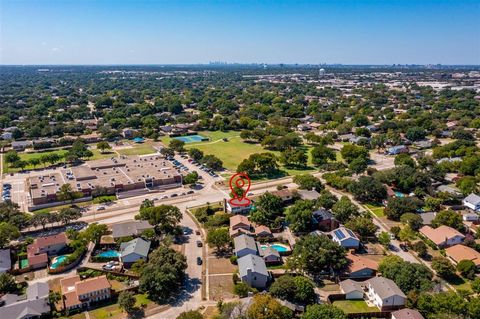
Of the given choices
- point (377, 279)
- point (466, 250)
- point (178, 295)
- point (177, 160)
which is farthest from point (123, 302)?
point (177, 160)

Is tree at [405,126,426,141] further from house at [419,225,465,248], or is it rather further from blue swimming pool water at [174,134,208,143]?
blue swimming pool water at [174,134,208,143]

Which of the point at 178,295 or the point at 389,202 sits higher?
the point at 389,202

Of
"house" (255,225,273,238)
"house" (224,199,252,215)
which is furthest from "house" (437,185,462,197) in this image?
"house" (224,199,252,215)

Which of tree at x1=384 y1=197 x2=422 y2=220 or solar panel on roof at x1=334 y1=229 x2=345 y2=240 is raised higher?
tree at x1=384 y1=197 x2=422 y2=220

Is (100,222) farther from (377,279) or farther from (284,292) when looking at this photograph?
(377,279)

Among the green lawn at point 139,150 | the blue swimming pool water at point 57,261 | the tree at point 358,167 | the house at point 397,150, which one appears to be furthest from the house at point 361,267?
the green lawn at point 139,150

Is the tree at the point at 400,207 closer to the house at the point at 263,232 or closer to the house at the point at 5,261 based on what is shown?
the house at the point at 263,232
